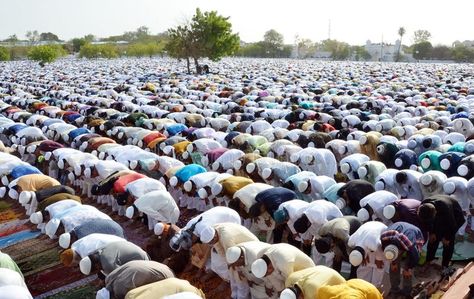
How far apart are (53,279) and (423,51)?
65.9 m

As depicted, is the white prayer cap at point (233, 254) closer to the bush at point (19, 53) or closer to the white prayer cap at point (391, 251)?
the white prayer cap at point (391, 251)

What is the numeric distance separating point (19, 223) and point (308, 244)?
14.9 ft

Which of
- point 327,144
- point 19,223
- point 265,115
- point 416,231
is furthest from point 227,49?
point 416,231

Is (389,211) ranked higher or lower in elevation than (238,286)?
higher

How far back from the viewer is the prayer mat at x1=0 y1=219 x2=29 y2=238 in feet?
23.5

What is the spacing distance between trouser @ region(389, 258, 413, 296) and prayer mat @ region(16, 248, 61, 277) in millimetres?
4074

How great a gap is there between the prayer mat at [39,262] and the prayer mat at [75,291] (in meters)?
0.61

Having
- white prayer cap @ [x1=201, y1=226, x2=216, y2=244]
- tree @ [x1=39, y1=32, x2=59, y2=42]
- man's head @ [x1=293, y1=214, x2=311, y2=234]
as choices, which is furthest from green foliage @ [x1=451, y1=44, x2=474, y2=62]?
tree @ [x1=39, y1=32, x2=59, y2=42]

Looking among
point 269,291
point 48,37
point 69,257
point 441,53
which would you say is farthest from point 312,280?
point 48,37

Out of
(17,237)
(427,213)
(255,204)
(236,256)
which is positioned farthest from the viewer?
(17,237)

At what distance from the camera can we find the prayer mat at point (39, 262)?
6023 mm

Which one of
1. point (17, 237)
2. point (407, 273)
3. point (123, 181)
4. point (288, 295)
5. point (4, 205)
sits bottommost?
point (17, 237)

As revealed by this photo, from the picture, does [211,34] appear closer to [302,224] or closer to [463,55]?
[302,224]

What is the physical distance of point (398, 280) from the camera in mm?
4996
